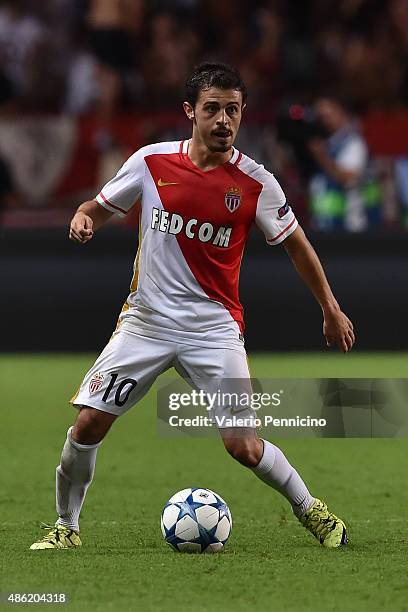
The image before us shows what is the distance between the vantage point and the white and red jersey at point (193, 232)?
6148 millimetres

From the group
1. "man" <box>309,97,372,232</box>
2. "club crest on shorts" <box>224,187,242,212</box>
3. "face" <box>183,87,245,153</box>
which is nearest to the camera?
"face" <box>183,87,245,153</box>

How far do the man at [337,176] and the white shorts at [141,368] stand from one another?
8.42 m

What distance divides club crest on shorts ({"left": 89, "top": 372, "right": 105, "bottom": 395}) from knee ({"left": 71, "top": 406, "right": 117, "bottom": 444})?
84mm

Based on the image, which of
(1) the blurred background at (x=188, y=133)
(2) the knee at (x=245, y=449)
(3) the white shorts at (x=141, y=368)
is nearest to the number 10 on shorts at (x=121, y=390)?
(3) the white shorts at (x=141, y=368)

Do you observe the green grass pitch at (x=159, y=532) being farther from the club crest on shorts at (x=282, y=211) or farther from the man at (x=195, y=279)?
the club crest on shorts at (x=282, y=211)

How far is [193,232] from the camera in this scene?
6145 mm

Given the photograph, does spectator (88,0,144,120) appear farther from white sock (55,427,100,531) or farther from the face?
white sock (55,427,100,531)

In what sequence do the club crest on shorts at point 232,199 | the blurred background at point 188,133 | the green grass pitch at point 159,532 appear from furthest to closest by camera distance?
the blurred background at point 188,133
the club crest on shorts at point 232,199
the green grass pitch at point 159,532

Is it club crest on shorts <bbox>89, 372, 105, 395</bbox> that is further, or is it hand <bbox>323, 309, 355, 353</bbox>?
hand <bbox>323, 309, 355, 353</bbox>

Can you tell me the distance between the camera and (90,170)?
48.8ft

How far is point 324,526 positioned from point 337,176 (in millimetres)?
8679

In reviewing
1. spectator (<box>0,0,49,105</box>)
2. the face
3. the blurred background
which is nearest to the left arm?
the face

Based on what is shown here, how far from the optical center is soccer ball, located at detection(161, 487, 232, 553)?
609cm

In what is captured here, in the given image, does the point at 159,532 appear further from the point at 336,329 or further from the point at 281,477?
the point at 336,329
